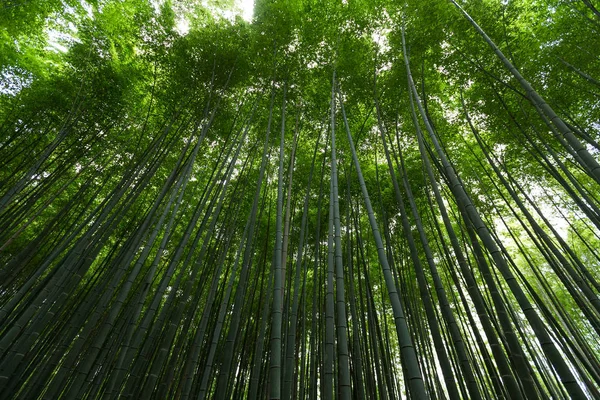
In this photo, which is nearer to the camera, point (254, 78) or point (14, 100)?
point (254, 78)

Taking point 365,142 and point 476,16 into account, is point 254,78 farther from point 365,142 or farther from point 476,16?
point 476,16

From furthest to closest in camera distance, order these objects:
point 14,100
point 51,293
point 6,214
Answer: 1. point 14,100
2. point 6,214
3. point 51,293

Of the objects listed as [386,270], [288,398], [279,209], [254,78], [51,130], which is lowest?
[288,398]

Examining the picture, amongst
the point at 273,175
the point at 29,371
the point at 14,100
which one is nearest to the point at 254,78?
the point at 273,175

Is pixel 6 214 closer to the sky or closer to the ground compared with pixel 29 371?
closer to the sky

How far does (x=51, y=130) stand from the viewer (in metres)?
5.23

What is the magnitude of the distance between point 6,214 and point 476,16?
6607 mm

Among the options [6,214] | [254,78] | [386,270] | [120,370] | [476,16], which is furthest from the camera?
[254,78]

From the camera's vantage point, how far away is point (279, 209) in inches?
98.7

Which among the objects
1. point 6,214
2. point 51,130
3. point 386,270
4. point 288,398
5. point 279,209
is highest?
point 51,130

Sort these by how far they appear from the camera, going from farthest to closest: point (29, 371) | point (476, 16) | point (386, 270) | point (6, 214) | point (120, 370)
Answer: point (6, 214) → point (476, 16) → point (29, 371) → point (120, 370) → point (386, 270)

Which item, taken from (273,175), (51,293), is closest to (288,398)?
(51,293)

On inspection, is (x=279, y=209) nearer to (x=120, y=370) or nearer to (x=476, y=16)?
(x=120, y=370)

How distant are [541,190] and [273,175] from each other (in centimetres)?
521
